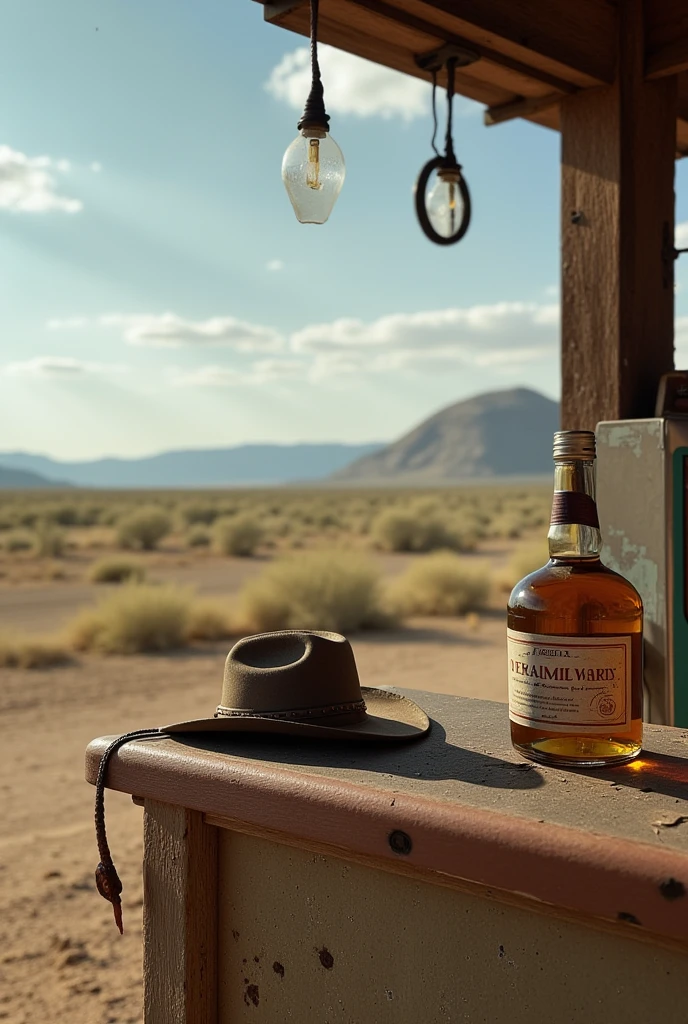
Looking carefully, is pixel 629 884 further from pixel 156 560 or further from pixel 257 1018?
pixel 156 560

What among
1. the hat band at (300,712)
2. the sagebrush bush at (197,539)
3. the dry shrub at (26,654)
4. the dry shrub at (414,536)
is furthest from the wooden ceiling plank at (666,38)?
the sagebrush bush at (197,539)

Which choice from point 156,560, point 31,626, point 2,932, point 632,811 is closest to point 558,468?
point 632,811

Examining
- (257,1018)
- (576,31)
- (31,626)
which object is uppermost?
(576,31)

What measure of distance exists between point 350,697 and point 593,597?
1.45 feet

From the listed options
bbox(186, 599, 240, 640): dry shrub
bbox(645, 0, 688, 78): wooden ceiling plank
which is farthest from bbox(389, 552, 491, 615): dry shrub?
bbox(645, 0, 688, 78): wooden ceiling plank

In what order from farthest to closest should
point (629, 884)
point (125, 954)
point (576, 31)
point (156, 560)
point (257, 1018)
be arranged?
point (156, 560) < point (125, 954) < point (576, 31) < point (257, 1018) < point (629, 884)

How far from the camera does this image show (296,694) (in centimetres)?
153

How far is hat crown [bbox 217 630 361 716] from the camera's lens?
153 centimetres

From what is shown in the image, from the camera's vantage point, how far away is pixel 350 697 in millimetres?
1587

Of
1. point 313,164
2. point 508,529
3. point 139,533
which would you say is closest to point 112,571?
point 139,533

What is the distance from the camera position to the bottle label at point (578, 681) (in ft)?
4.34

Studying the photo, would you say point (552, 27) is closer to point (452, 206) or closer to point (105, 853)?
point (452, 206)

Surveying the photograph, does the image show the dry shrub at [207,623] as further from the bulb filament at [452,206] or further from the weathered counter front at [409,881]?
the weathered counter front at [409,881]

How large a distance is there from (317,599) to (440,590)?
1.87 metres
